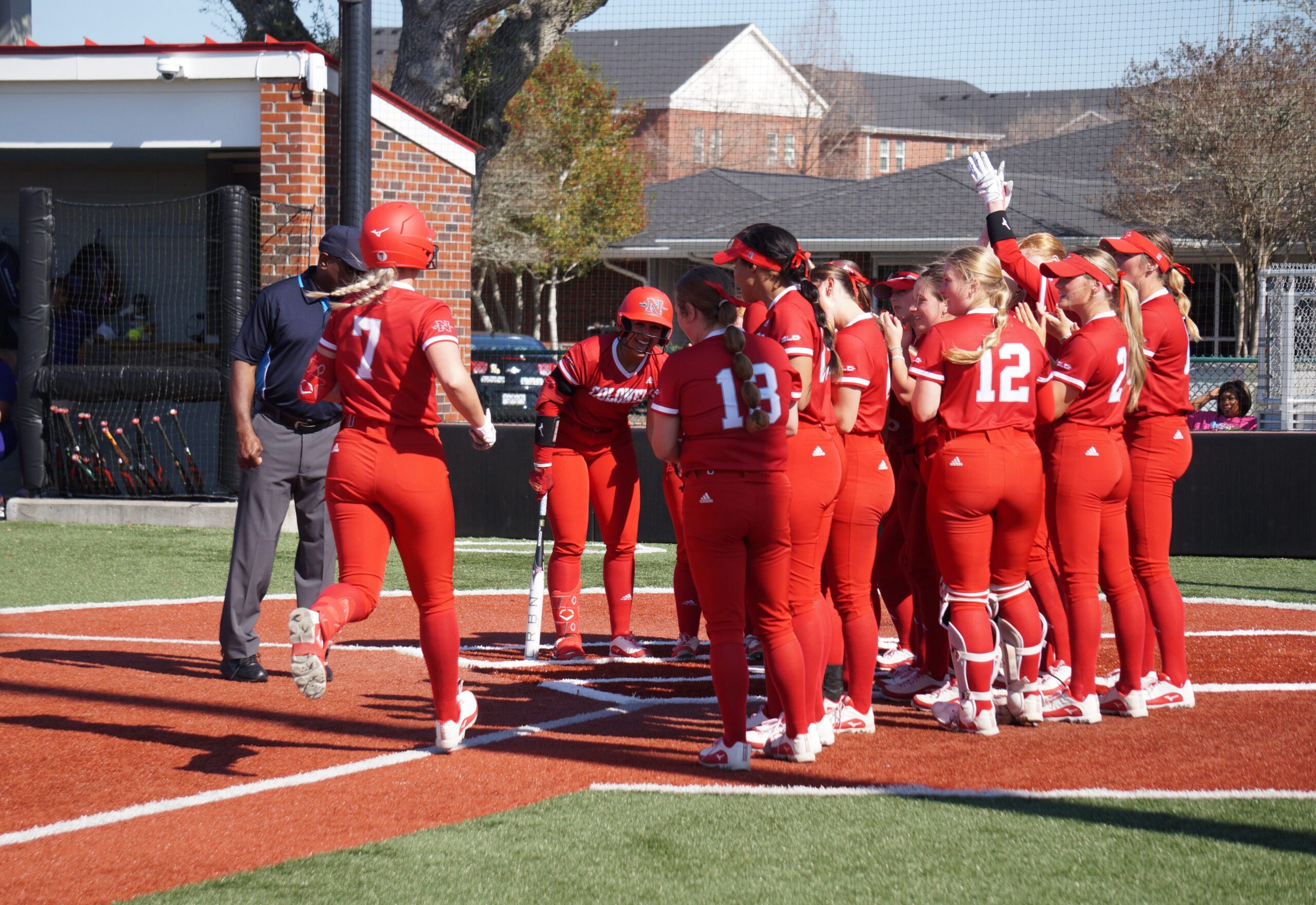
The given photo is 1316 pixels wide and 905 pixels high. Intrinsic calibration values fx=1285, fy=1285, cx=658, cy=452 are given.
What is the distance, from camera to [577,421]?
6984mm

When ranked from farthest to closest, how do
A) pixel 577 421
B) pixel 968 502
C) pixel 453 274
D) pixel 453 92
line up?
pixel 453 92
pixel 453 274
pixel 577 421
pixel 968 502

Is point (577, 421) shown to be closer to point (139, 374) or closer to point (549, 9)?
point (139, 374)

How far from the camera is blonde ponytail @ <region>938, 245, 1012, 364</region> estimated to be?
491 centimetres

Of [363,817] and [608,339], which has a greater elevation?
[608,339]

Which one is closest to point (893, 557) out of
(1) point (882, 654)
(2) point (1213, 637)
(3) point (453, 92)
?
(1) point (882, 654)

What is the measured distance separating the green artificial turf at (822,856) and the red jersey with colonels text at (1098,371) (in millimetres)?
1705

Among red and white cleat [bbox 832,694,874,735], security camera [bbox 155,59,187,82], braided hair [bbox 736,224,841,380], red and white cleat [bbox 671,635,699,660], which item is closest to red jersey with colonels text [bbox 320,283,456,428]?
braided hair [bbox 736,224,841,380]

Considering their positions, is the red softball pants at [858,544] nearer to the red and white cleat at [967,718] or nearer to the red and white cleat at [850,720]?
the red and white cleat at [850,720]

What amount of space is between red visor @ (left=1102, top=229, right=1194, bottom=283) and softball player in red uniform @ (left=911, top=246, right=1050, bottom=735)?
81 centimetres

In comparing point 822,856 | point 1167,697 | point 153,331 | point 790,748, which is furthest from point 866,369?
point 153,331

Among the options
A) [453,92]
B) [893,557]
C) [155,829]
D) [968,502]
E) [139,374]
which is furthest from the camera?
[453,92]

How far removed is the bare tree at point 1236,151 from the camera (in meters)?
26.6

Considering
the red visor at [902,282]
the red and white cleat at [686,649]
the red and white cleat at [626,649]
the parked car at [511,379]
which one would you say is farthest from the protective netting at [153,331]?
the red visor at [902,282]

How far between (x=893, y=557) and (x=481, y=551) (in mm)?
5354
